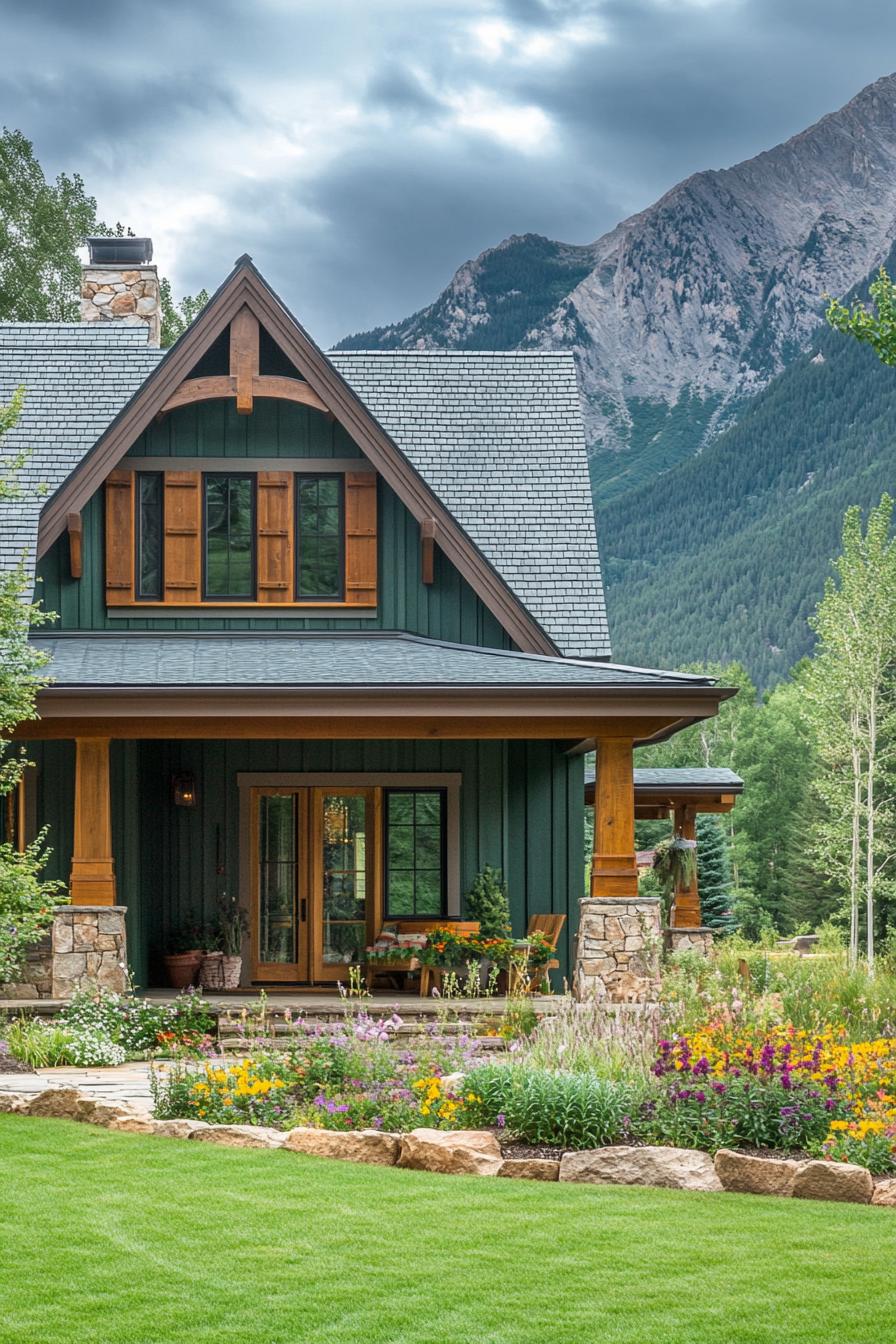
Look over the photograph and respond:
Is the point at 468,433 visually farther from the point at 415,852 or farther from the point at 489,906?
the point at 489,906

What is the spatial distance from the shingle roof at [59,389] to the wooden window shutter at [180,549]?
115 centimetres

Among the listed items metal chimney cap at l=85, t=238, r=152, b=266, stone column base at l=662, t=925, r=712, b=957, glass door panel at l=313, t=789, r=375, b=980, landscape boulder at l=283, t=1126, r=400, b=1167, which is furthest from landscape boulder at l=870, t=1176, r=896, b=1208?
metal chimney cap at l=85, t=238, r=152, b=266

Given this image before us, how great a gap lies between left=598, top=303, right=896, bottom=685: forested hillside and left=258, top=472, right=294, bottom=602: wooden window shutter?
65.3 m

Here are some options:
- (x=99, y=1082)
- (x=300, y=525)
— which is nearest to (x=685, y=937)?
(x=300, y=525)

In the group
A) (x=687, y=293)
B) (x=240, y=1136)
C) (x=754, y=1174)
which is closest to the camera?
(x=754, y=1174)

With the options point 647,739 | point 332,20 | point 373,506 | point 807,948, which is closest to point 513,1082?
point 647,739

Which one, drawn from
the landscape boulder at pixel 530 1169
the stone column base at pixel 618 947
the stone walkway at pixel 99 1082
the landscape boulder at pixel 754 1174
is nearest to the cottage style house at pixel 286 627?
the stone column base at pixel 618 947

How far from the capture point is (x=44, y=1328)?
5480mm

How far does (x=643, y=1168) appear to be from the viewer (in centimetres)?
759

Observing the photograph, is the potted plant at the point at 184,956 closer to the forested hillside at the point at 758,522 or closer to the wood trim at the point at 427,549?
the wood trim at the point at 427,549

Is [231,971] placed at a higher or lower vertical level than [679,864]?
lower

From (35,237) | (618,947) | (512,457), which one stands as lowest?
(618,947)

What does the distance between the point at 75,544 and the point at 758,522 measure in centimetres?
8443

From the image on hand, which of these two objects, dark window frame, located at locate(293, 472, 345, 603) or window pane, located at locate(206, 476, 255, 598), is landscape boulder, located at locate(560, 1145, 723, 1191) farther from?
window pane, located at locate(206, 476, 255, 598)
